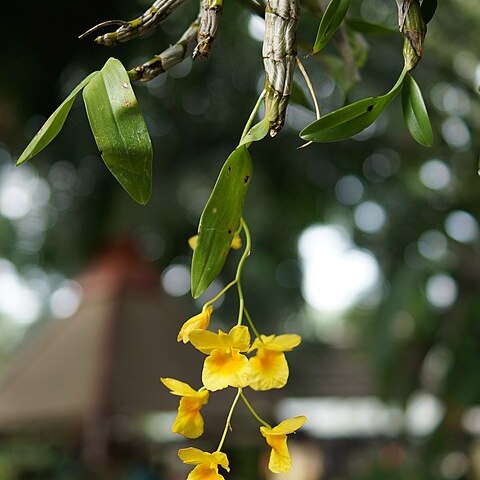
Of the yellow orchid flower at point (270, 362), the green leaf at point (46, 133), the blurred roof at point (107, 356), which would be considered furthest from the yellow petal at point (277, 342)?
the blurred roof at point (107, 356)

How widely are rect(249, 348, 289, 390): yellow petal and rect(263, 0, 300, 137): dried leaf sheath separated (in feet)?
0.29

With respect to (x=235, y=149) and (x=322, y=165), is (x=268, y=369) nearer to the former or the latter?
(x=235, y=149)

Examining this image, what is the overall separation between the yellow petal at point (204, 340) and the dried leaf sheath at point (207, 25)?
0.36 ft

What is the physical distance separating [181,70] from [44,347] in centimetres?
75

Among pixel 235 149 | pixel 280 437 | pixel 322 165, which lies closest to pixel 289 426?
pixel 280 437

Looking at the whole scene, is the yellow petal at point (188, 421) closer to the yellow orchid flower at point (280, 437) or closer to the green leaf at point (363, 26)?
the yellow orchid flower at point (280, 437)

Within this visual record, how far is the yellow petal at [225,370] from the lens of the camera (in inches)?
12.8

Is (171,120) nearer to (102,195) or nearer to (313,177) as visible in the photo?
(102,195)

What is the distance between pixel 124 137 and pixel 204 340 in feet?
0.30

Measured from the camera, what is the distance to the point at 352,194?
2.04m

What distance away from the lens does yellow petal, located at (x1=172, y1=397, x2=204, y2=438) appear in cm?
34

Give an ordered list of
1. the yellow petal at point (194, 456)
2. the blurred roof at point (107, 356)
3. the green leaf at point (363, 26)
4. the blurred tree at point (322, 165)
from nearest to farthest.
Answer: the yellow petal at point (194, 456)
the green leaf at point (363, 26)
the blurred tree at point (322, 165)
the blurred roof at point (107, 356)

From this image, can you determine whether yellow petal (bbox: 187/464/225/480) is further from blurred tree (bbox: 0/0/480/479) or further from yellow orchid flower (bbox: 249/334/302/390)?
blurred tree (bbox: 0/0/480/479)

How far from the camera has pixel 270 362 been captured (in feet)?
1.17
